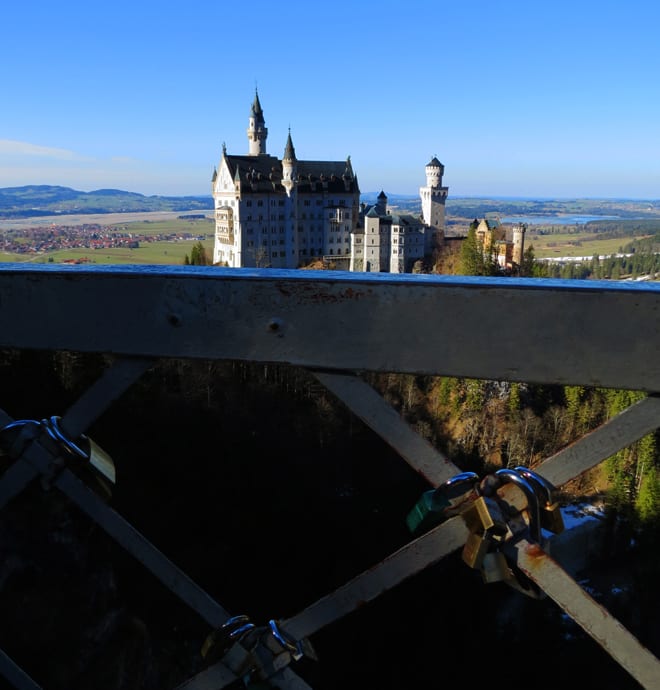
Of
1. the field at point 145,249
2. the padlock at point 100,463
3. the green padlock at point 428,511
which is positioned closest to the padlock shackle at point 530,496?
the green padlock at point 428,511

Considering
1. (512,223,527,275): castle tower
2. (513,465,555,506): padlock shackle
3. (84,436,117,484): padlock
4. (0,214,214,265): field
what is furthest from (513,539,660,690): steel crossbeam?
(512,223,527,275): castle tower

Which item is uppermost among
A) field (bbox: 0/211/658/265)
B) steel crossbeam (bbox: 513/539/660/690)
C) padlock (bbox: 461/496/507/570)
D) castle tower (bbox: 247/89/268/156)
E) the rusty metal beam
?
castle tower (bbox: 247/89/268/156)

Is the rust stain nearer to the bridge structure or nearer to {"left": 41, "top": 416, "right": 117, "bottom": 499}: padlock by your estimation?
the bridge structure

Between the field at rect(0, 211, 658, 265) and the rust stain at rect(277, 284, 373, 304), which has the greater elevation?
the rust stain at rect(277, 284, 373, 304)

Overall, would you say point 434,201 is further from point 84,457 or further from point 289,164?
point 84,457

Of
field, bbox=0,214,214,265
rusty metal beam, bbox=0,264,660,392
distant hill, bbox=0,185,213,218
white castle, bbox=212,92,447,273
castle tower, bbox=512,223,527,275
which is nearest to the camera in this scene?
rusty metal beam, bbox=0,264,660,392

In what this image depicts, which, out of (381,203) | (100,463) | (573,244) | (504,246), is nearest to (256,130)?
(381,203)
